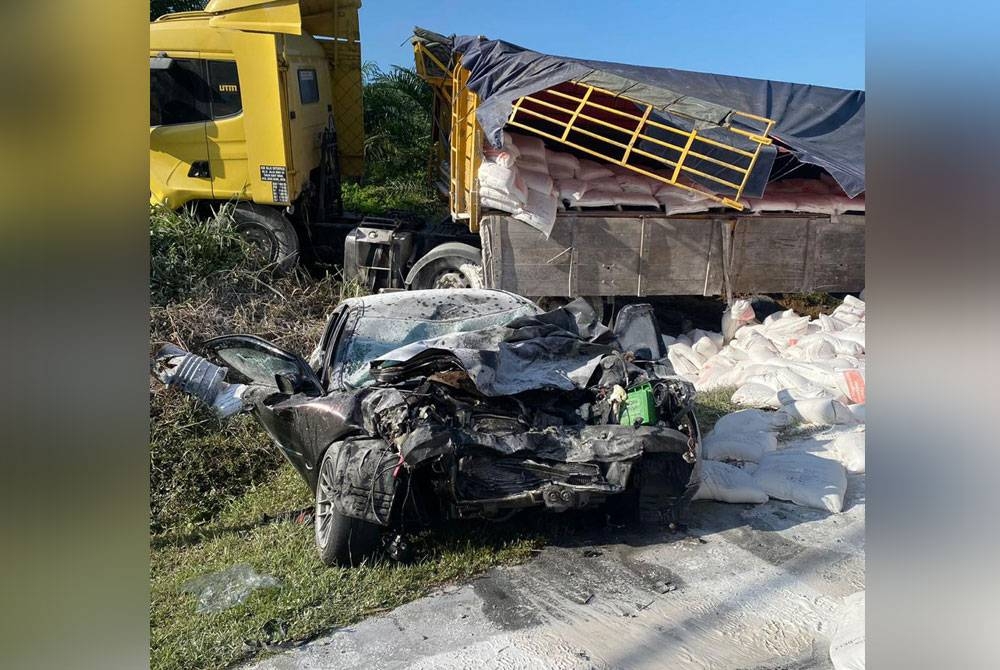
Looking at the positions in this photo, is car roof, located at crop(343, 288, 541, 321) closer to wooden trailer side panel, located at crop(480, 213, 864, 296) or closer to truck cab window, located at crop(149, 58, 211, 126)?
wooden trailer side panel, located at crop(480, 213, 864, 296)

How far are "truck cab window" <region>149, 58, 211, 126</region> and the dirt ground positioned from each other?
6281mm

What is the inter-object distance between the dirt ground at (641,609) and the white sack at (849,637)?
0.46ft

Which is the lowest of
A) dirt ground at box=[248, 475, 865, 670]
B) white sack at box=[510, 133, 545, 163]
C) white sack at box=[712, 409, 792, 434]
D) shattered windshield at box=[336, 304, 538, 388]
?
dirt ground at box=[248, 475, 865, 670]

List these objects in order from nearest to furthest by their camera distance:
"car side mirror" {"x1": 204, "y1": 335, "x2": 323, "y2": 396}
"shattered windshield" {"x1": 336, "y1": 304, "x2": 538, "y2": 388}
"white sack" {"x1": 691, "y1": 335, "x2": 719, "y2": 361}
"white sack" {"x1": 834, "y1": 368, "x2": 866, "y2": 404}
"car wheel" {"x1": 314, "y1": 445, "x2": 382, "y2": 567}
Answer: "car wheel" {"x1": 314, "y1": 445, "x2": 382, "y2": 567}
"car side mirror" {"x1": 204, "y1": 335, "x2": 323, "y2": 396}
"shattered windshield" {"x1": 336, "y1": 304, "x2": 538, "y2": 388}
"white sack" {"x1": 834, "y1": 368, "x2": 866, "y2": 404}
"white sack" {"x1": 691, "y1": 335, "x2": 719, "y2": 361}

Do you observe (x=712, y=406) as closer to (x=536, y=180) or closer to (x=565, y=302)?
(x=565, y=302)

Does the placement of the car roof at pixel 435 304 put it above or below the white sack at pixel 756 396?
above

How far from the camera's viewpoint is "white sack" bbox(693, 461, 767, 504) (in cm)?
509

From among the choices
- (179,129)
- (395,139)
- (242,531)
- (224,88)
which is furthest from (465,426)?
(395,139)

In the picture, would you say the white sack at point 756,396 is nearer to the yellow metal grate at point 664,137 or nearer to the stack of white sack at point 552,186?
the yellow metal grate at point 664,137

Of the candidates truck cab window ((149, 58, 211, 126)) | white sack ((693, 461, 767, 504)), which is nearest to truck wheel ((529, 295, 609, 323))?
white sack ((693, 461, 767, 504))

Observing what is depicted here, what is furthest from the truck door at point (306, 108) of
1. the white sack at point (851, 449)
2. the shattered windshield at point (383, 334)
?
the white sack at point (851, 449)

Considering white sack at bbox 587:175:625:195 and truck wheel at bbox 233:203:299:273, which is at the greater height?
white sack at bbox 587:175:625:195

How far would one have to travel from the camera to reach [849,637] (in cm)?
318

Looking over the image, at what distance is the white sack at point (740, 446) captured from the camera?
18.3ft
